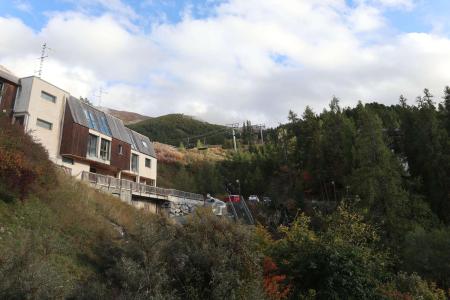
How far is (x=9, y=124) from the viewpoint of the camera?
18859 mm

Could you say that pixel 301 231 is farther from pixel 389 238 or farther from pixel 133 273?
pixel 389 238

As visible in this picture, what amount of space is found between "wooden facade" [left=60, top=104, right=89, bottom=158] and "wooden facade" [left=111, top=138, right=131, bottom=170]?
486 centimetres

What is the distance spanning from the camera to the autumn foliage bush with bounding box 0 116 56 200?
1606cm

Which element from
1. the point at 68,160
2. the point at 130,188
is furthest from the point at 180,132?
the point at 130,188

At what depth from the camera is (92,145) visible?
36.8 meters

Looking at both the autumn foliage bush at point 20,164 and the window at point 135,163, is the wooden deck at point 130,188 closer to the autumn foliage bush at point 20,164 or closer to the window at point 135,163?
the window at point 135,163

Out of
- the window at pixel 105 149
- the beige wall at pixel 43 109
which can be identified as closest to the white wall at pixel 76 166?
the beige wall at pixel 43 109

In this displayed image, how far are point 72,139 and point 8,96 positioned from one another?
20.1ft

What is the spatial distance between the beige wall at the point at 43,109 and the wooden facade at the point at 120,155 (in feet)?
22.4

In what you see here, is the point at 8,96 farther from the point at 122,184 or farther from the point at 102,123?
the point at 122,184

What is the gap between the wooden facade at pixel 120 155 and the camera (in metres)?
39.8

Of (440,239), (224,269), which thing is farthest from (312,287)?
(440,239)

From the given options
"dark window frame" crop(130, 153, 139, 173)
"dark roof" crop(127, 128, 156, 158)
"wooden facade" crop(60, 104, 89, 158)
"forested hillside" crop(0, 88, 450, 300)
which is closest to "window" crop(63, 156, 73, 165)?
"wooden facade" crop(60, 104, 89, 158)

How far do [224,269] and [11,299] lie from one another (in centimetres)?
599
